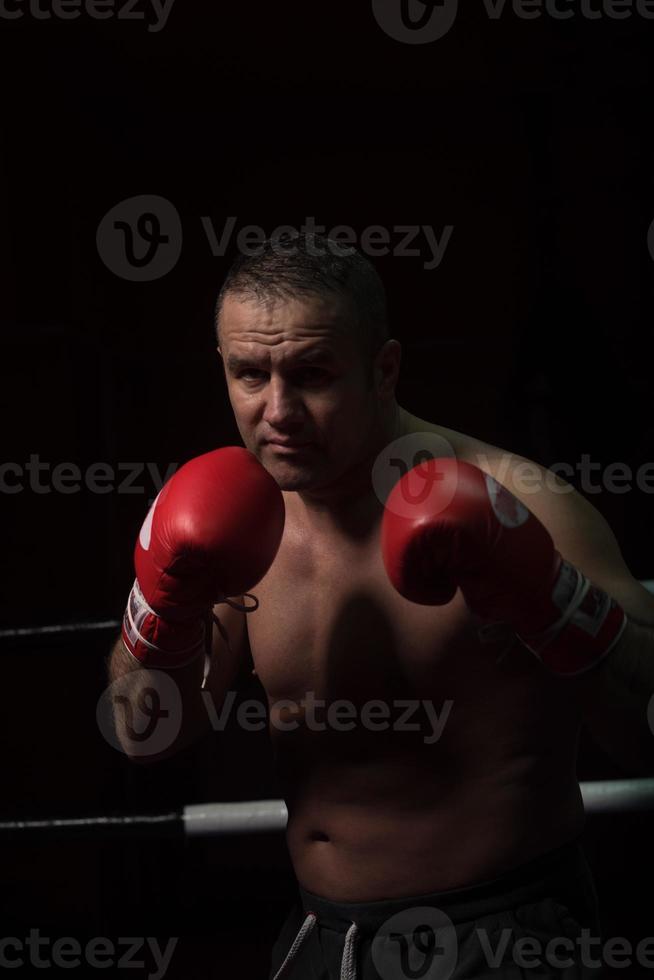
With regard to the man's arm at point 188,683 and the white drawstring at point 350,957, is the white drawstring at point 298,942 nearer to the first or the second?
the white drawstring at point 350,957

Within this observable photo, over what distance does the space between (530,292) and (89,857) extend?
1603mm

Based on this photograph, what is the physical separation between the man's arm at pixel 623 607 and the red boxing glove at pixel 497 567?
0.12ft

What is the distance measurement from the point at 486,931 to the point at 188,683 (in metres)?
0.47

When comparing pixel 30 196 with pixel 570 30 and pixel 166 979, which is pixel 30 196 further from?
pixel 166 979

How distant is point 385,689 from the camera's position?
134cm

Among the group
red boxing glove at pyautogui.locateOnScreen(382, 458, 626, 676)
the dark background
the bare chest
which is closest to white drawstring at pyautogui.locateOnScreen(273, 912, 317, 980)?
the bare chest

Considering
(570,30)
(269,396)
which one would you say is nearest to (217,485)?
(269,396)

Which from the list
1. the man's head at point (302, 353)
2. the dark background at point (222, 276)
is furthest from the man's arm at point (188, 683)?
the dark background at point (222, 276)

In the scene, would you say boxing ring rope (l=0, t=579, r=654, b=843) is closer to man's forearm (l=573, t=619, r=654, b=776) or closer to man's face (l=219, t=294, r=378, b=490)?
man's forearm (l=573, t=619, r=654, b=776)

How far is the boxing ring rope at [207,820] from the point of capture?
1486mm

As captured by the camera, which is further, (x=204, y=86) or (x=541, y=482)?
(x=204, y=86)

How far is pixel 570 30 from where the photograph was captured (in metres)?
2.41

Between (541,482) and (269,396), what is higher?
(269,396)

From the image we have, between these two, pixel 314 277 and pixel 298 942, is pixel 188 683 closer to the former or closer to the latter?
pixel 298 942
